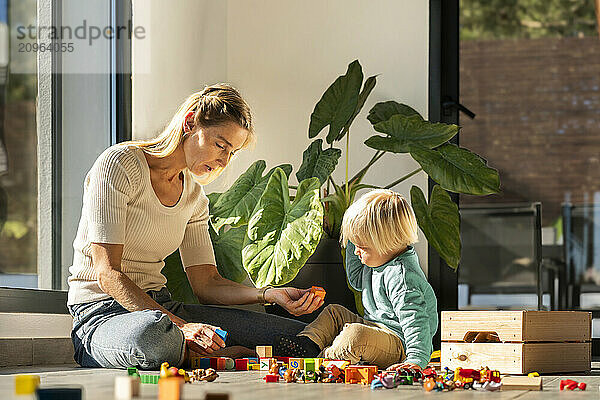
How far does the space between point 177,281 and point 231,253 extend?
22 cm

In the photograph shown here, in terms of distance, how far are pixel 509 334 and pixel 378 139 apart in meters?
0.99

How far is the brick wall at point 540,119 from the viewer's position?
694 centimetres

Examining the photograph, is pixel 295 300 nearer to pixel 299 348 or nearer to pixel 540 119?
pixel 299 348

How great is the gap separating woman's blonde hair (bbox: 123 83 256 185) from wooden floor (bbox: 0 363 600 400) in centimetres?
72

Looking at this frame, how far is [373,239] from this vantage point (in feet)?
8.95

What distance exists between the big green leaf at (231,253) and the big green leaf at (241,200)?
0.07 meters

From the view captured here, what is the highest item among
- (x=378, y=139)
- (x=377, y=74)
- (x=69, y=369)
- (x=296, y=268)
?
(x=377, y=74)

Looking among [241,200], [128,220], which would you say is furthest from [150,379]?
[241,200]

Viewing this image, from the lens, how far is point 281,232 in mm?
3006

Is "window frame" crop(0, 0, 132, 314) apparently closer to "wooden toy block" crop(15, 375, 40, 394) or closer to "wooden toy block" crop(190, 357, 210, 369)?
"wooden toy block" crop(190, 357, 210, 369)

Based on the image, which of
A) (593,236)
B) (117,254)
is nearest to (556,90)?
(593,236)

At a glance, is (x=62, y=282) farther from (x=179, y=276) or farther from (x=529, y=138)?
(x=529, y=138)

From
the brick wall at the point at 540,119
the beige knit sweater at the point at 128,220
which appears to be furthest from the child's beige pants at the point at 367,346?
the brick wall at the point at 540,119

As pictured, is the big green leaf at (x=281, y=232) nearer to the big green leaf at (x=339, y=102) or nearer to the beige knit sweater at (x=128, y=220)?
the beige knit sweater at (x=128, y=220)
